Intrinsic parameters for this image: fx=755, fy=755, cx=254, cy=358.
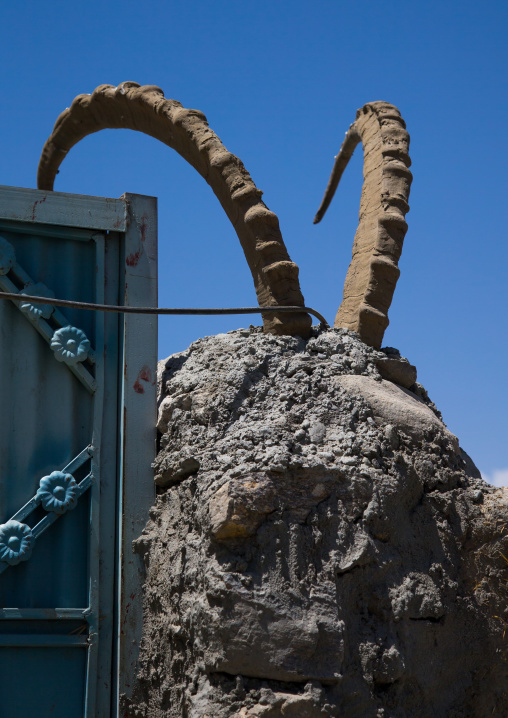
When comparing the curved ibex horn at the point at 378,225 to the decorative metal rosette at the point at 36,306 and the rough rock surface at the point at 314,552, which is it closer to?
the rough rock surface at the point at 314,552

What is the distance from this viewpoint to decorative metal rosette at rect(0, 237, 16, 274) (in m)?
3.80

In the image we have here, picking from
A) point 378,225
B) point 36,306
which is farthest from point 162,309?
point 378,225

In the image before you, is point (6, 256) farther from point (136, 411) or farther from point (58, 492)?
point (58, 492)

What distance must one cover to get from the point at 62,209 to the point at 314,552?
2.22 meters

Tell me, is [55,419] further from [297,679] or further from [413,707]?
[413,707]

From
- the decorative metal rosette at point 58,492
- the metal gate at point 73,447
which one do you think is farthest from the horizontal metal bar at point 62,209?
the decorative metal rosette at point 58,492

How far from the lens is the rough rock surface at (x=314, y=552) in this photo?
2922 mm

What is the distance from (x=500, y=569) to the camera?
3.43 metres

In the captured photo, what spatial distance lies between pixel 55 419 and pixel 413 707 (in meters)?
2.13

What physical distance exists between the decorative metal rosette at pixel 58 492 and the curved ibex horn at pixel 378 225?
1720 mm

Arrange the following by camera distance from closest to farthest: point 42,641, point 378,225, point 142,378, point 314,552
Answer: point 314,552 → point 42,641 → point 142,378 → point 378,225

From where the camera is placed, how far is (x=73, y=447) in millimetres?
3834

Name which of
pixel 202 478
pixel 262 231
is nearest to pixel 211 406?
pixel 202 478

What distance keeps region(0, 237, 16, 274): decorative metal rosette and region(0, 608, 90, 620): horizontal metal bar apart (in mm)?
1653
